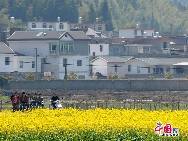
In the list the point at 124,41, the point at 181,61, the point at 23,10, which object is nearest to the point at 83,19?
the point at 23,10

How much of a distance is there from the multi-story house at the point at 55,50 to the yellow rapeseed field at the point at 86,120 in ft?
188

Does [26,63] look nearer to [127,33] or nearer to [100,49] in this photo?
[100,49]

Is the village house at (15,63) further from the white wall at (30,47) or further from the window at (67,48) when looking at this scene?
the window at (67,48)

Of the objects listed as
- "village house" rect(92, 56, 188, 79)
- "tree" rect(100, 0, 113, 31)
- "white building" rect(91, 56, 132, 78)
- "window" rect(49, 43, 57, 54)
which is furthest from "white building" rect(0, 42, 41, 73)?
"tree" rect(100, 0, 113, 31)

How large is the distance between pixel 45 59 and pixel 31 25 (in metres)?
48.9

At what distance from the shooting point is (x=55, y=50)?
321ft

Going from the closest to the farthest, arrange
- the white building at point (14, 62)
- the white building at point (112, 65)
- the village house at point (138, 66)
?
the white building at point (14, 62), the white building at point (112, 65), the village house at point (138, 66)

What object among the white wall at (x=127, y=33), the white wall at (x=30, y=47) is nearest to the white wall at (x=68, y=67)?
the white wall at (x=30, y=47)

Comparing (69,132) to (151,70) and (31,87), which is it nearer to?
(31,87)

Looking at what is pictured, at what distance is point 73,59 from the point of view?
98438 mm

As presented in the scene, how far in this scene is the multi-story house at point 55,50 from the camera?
9719 centimetres

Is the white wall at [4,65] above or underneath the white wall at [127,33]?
underneath

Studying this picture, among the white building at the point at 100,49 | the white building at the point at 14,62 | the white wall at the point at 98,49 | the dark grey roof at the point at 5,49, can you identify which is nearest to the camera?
the white building at the point at 14,62

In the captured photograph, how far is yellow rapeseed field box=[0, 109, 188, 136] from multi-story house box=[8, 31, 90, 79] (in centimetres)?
5726
